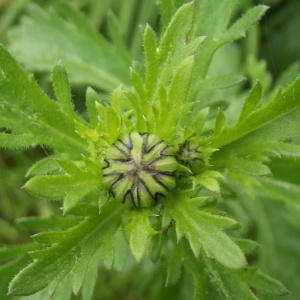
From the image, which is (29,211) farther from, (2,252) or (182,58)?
(182,58)

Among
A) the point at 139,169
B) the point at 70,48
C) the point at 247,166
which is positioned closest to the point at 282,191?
the point at 247,166

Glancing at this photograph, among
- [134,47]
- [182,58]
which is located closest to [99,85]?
[134,47]

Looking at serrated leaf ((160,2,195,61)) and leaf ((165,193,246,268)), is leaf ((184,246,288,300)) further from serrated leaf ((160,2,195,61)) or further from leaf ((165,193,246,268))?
serrated leaf ((160,2,195,61))

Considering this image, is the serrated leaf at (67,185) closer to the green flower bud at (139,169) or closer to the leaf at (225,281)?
the green flower bud at (139,169)

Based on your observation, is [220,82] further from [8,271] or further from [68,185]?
[8,271]

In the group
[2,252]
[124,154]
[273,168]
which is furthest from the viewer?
[273,168]

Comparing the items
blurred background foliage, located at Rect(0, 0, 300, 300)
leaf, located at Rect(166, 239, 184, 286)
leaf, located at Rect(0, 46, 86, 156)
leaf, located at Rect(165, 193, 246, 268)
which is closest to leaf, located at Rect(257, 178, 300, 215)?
blurred background foliage, located at Rect(0, 0, 300, 300)
